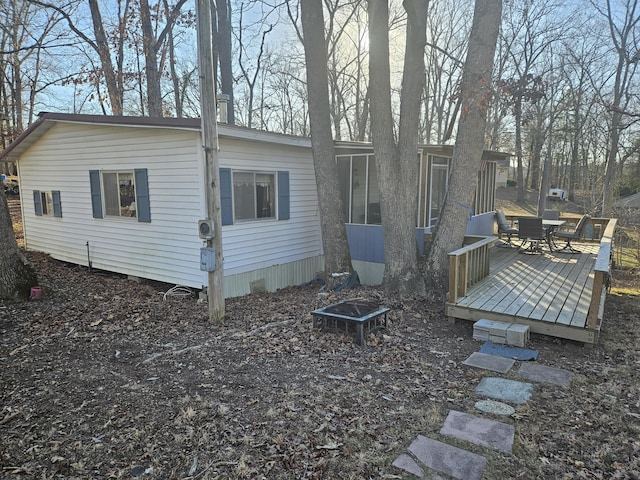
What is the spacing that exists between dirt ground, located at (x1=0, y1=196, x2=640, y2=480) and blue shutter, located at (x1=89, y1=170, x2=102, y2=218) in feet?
10.9

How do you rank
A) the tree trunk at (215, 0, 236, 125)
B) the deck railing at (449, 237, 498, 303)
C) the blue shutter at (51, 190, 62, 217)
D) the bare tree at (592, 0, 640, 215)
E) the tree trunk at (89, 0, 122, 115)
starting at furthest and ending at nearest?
the bare tree at (592, 0, 640, 215) < the tree trunk at (215, 0, 236, 125) < the tree trunk at (89, 0, 122, 115) < the blue shutter at (51, 190, 62, 217) < the deck railing at (449, 237, 498, 303)

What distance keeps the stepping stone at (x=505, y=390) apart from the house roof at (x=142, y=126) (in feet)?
17.1

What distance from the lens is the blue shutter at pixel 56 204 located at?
9767mm

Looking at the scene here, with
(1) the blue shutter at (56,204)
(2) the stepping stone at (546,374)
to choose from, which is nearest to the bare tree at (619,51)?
(2) the stepping stone at (546,374)

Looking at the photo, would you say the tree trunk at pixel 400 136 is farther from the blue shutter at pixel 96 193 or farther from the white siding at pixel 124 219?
the blue shutter at pixel 96 193

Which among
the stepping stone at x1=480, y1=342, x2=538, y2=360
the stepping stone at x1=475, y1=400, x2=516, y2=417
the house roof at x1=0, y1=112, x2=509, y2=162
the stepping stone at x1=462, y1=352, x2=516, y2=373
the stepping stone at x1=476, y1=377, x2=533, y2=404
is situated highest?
the house roof at x1=0, y1=112, x2=509, y2=162

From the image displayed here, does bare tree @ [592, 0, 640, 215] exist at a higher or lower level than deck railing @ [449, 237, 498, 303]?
higher

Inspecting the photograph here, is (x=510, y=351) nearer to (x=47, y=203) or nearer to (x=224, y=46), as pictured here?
(x=47, y=203)

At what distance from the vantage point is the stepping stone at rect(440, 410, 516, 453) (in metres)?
2.79

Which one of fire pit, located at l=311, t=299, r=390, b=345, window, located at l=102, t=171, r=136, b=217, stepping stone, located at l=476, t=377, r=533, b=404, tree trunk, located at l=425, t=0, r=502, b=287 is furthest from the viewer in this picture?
window, located at l=102, t=171, r=136, b=217

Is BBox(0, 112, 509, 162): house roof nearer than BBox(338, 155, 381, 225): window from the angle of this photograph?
Yes

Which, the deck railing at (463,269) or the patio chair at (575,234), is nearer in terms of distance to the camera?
the deck railing at (463,269)

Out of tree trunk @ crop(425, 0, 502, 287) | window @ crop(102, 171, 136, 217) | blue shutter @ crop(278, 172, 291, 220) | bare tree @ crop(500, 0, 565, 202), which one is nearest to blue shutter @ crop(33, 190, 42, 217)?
window @ crop(102, 171, 136, 217)

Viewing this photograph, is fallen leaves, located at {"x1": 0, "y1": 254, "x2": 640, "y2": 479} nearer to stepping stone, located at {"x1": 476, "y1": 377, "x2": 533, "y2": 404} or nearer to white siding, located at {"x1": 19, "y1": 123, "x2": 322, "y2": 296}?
stepping stone, located at {"x1": 476, "y1": 377, "x2": 533, "y2": 404}
